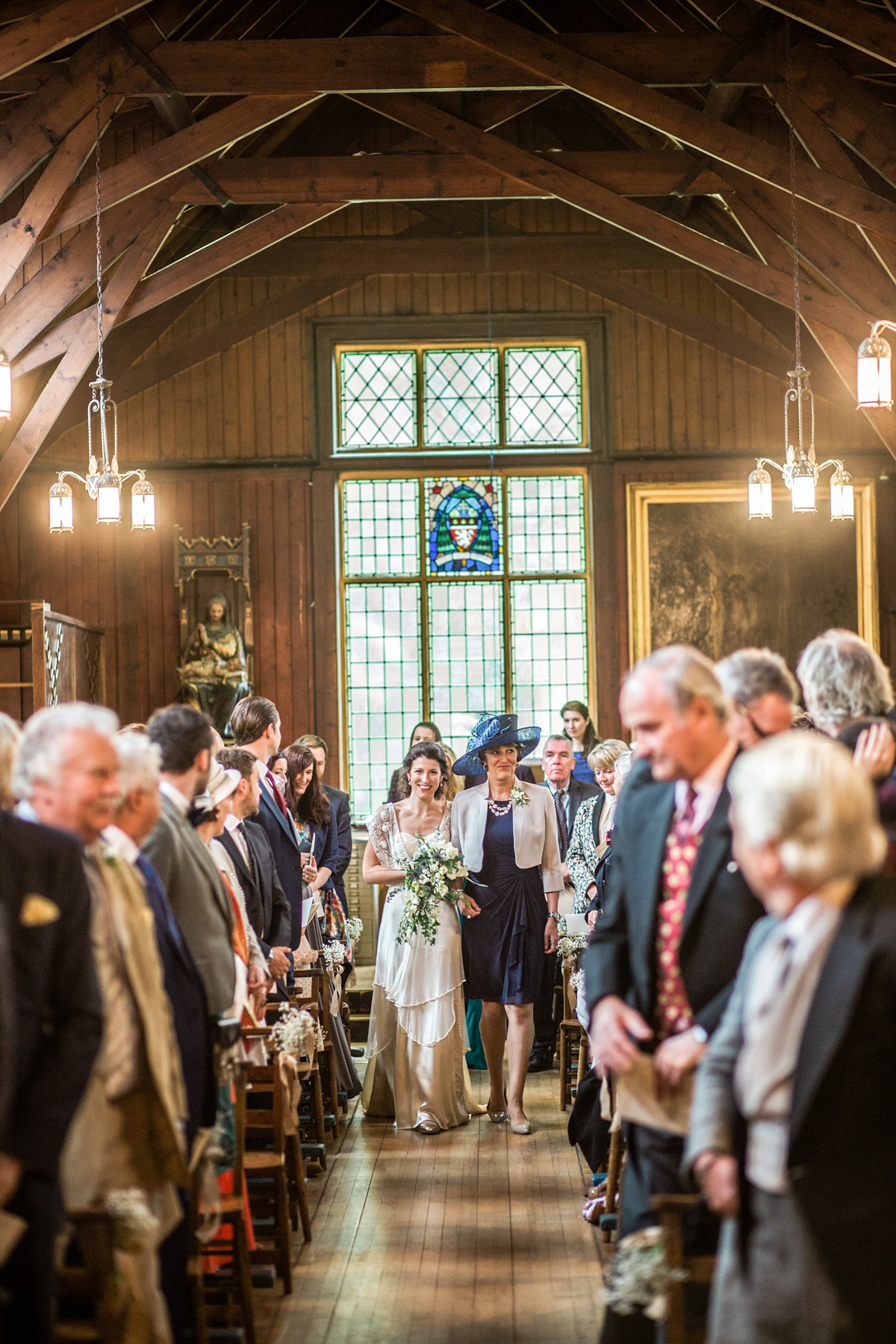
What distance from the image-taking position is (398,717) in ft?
38.4

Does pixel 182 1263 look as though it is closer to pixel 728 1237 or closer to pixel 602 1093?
pixel 728 1237

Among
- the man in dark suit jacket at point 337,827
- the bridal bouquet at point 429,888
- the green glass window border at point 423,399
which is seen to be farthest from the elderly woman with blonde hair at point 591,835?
the green glass window border at point 423,399

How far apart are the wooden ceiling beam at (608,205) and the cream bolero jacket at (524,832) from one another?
163 inches

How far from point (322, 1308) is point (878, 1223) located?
8.33 feet

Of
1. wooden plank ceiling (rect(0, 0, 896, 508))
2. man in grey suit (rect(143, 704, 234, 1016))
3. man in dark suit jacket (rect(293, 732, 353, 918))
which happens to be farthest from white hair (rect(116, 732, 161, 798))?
wooden plank ceiling (rect(0, 0, 896, 508))

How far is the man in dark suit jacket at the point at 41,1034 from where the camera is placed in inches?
92.4

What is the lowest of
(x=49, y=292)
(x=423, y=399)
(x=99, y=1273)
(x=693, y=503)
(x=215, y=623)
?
(x=99, y=1273)

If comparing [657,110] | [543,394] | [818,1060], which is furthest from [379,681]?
[818,1060]

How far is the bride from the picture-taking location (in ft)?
21.0

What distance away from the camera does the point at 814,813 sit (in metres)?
2.00

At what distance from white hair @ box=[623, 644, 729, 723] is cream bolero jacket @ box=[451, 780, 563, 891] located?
379cm

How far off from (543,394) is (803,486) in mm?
4641

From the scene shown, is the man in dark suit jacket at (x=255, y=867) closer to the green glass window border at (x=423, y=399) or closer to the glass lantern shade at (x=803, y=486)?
the glass lantern shade at (x=803, y=486)

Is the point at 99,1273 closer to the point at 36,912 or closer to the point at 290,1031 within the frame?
the point at 36,912
